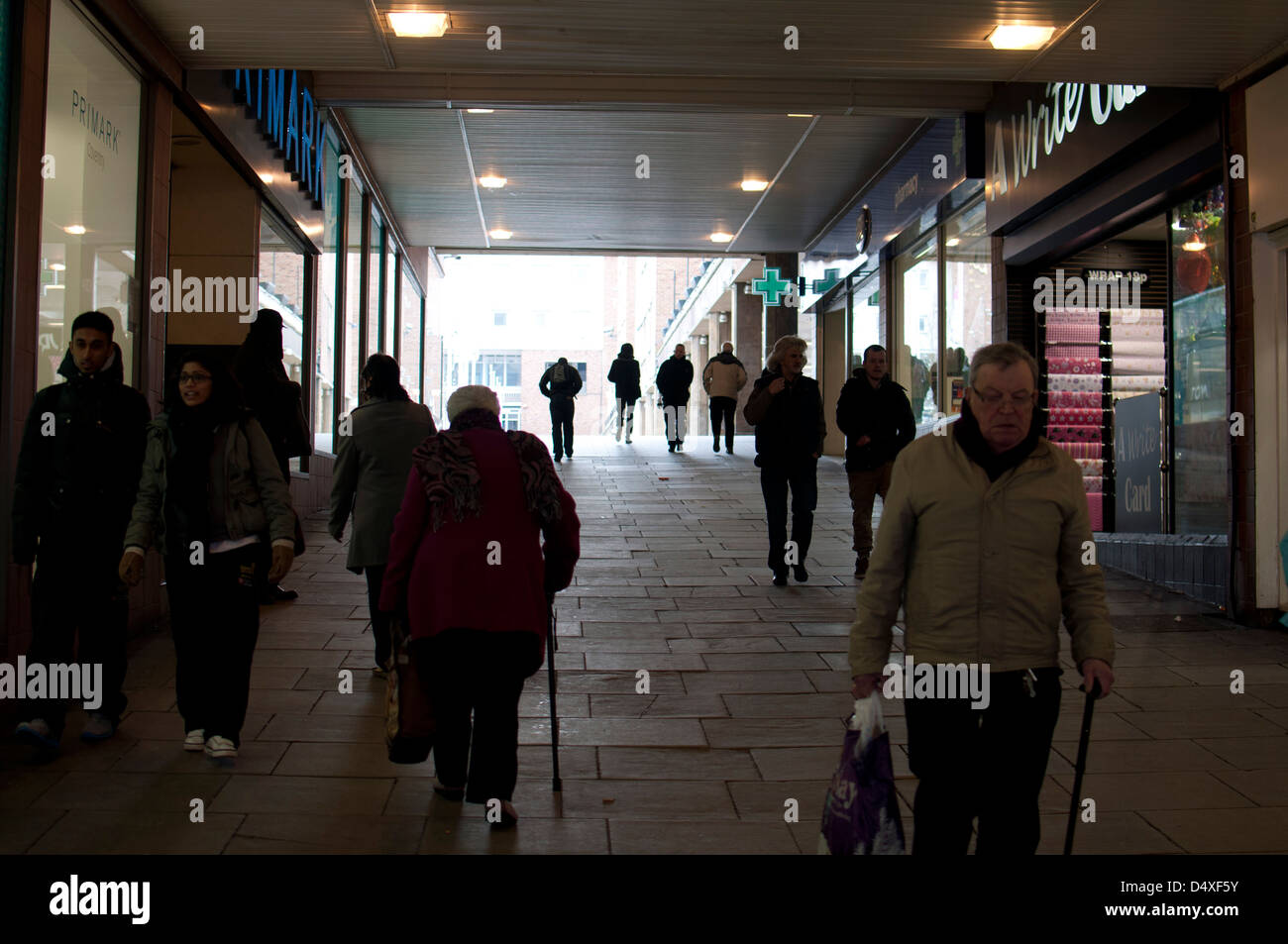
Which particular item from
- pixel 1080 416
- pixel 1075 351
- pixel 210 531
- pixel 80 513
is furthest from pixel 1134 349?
pixel 80 513

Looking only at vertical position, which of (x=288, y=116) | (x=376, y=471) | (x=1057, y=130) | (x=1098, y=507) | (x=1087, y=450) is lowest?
(x=1098, y=507)

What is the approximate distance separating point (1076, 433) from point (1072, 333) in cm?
101

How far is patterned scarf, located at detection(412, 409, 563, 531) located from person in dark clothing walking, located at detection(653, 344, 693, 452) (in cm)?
1553

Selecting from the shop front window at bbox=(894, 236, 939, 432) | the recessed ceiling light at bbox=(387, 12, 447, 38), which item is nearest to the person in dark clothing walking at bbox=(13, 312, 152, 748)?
the recessed ceiling light at bbox=(387, 12, 447, 38)

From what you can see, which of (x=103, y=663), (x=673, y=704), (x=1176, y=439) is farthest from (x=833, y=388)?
(x=103, y=663)

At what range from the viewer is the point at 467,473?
3.99m

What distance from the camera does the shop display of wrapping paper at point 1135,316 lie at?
11.9 metres

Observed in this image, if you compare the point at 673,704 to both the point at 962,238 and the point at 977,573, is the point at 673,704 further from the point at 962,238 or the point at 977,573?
the point at 962,238

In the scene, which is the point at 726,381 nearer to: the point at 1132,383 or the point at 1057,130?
the point at 1132,383

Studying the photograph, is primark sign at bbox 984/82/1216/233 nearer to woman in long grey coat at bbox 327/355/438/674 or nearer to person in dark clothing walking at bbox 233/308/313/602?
woman in long grey coat at bbox 327/355/438/674

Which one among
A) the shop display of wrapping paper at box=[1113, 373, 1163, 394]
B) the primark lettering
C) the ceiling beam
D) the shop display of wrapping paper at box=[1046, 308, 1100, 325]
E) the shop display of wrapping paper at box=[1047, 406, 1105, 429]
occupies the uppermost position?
the ceiling beam

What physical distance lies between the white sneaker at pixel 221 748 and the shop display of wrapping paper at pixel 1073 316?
9.56m

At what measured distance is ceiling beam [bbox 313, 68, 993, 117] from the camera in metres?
12.0

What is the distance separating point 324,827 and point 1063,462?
8.91 feet
